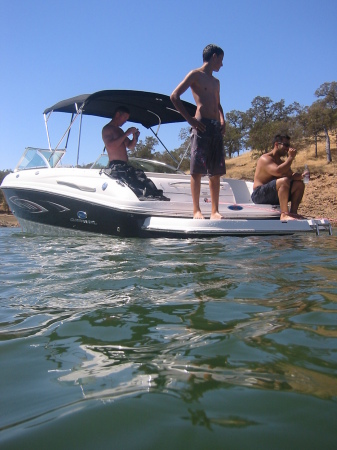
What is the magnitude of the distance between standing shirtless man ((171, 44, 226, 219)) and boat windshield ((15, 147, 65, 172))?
9.16ft

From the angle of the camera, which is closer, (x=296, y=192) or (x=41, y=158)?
(x=296, y=192)

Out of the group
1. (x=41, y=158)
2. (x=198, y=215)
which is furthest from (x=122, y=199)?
(x=41, y=158)

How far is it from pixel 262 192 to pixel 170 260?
2.97 m

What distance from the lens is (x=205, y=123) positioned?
211 inches

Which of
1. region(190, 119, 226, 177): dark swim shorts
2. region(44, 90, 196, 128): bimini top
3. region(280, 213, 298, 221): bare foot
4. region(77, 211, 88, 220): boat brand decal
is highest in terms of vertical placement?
region(44, 90, 196, 128): bimini top

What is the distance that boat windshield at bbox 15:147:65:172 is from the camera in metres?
7.39

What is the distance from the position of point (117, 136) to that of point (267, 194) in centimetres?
225

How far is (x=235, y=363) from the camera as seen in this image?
1481 millimetres

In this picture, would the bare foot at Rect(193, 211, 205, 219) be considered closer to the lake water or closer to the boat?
the boat

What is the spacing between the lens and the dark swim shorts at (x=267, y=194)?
6.01 metres

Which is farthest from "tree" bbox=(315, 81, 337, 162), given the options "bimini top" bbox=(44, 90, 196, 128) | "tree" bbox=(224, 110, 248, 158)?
"bimini top" bbox=(44, 90, 196, 128)

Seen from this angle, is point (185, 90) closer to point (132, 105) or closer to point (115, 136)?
point (115, 136)

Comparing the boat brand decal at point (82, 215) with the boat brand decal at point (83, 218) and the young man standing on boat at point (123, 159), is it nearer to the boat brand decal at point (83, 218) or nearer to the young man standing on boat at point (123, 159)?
the boat brand decal at point (83, 218)

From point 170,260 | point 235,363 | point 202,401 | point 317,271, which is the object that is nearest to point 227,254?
point 170,260
